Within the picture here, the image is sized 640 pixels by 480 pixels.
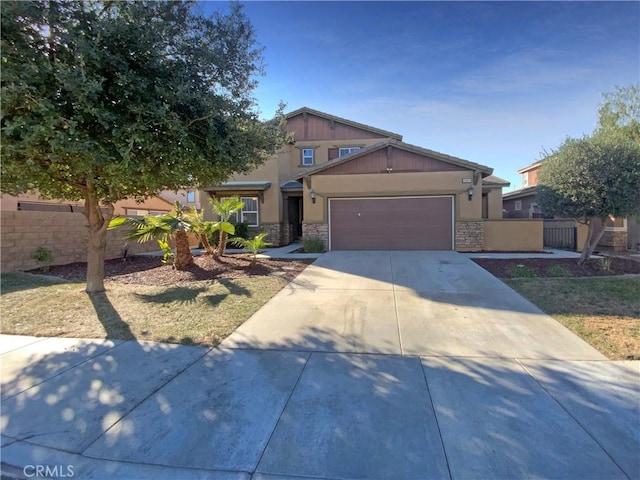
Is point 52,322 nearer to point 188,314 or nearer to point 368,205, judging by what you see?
point 188,314

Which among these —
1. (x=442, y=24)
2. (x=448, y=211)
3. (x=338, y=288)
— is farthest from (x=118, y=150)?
(x=448, y=211)

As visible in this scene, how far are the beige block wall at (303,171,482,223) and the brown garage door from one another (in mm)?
353

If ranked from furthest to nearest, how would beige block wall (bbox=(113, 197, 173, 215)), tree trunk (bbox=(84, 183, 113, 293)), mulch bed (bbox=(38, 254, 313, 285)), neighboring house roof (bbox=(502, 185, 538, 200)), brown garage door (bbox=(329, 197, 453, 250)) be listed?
1. beige block wall (bbox=(113, 197, 173, 215))
2. neighboring house roof (bbox=(502, 185, 538, 200))
3. brown garage door (bbox=(329, 197, 453, 250))
4. mulch bed (bbox=(38, 254, 313, 285))
5. tree trunk (bbox=(84, 183, 113, 293))

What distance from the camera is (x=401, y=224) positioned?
15.1 metres

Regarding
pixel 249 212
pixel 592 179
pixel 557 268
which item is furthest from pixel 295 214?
pixel 592 179

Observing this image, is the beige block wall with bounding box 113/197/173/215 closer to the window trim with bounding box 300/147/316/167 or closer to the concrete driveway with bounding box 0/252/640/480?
the window trim with bounding box 300/147/316/167

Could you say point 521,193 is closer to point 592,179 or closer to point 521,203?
point 521,203

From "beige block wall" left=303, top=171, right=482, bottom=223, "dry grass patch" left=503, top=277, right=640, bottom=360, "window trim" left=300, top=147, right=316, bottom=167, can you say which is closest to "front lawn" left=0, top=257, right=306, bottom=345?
"dry grass patch" left=503, top=277, right=640, bottom=360

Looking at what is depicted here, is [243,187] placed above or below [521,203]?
above

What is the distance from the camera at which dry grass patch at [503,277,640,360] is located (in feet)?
15.8

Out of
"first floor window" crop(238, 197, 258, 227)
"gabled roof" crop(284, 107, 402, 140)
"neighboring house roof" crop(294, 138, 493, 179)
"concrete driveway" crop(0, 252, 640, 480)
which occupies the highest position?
"gabled roof" crop(284, 107, 402, 140)

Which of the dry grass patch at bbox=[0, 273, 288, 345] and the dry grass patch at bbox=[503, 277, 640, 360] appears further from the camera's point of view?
the dry grass patch at bbox=[0, 273, 288, 345]

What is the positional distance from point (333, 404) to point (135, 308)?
4.96 meters

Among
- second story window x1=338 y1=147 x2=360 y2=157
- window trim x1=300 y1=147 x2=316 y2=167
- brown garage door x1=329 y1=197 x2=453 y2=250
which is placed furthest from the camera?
window trim x1=300 y1=147 x2=316 y2=167
